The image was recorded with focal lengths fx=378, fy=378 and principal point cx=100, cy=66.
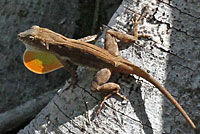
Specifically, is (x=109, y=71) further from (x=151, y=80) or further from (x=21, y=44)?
(x=21, y=44)

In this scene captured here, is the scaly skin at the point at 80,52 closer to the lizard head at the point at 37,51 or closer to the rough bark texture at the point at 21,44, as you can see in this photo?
the lizard head at the point at 37,51

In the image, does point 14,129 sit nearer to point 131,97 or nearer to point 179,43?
point 131,97

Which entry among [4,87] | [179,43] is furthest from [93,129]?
[4,87]

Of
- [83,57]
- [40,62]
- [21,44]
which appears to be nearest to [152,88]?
[83,57]

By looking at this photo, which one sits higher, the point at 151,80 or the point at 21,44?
the point at 151,80

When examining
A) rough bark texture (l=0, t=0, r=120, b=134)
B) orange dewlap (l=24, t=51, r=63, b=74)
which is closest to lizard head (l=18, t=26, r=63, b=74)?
orange dewlap (l=24, t=51, r=63, b=74)

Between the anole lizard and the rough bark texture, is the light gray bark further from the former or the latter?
the rough bark texture
